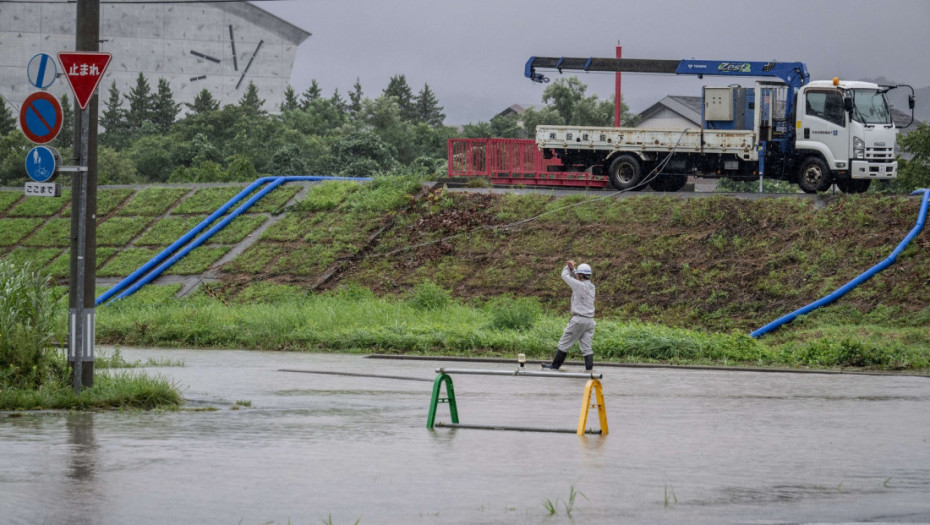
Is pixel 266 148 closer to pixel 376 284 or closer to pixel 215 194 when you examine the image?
pixel 215 194

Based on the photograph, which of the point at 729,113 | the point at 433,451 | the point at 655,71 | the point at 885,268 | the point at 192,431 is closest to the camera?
the point at 433,451

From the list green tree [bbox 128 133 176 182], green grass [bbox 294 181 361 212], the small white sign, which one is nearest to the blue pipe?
green grass [bbox 294 181 361 212]

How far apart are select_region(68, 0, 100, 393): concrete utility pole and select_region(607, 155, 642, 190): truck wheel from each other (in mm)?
20758

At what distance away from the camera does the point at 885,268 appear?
84.9ft

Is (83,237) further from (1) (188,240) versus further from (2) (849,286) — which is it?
(1) (188,240)

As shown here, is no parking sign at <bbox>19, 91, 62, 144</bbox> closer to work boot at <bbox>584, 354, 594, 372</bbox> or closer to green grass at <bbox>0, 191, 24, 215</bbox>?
work boot at <bbox>584, 354, 594, 372</bbox>

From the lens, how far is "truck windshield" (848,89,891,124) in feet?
97.4

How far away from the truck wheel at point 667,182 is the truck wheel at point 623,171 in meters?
0.73

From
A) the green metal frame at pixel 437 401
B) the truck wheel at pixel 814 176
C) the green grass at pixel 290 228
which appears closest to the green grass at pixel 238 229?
the green grass at pixel 290 228

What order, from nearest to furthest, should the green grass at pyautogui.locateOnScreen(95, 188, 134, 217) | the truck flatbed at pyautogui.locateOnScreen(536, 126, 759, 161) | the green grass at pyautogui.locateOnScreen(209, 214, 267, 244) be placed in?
the truck flatbed at pyautogui.locateOnScreen(536, 126, 759, 161) → the green grass at pyautogui.locateOnScreen(209, 214, 267, 244) → the green grass at pyautogui.locateOnScreen(95, 188, 134, 217)

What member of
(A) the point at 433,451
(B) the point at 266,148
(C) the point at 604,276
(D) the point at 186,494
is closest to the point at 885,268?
(C) the point at 604,276

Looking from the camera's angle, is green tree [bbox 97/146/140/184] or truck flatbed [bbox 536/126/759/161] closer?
truck flatbed [bbox 536/126/759/161]

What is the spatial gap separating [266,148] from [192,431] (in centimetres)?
5919

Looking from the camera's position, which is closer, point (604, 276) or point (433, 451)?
point (433, 451)
